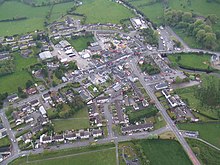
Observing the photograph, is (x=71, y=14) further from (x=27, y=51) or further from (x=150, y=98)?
(x=150, y=98)

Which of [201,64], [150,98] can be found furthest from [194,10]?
[150,98]

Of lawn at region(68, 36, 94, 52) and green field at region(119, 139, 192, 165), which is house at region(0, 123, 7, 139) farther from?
lawn at region(68, 36, 94, 52)

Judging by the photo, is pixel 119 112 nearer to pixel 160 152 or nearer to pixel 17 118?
pixel 160 152

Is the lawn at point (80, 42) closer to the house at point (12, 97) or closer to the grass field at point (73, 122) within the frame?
the house at point (12, 97)

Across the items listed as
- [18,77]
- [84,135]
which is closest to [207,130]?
[84,135]

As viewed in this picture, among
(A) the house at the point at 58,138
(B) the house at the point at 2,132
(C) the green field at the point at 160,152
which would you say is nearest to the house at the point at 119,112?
(C) the green field at the point at 160,152
